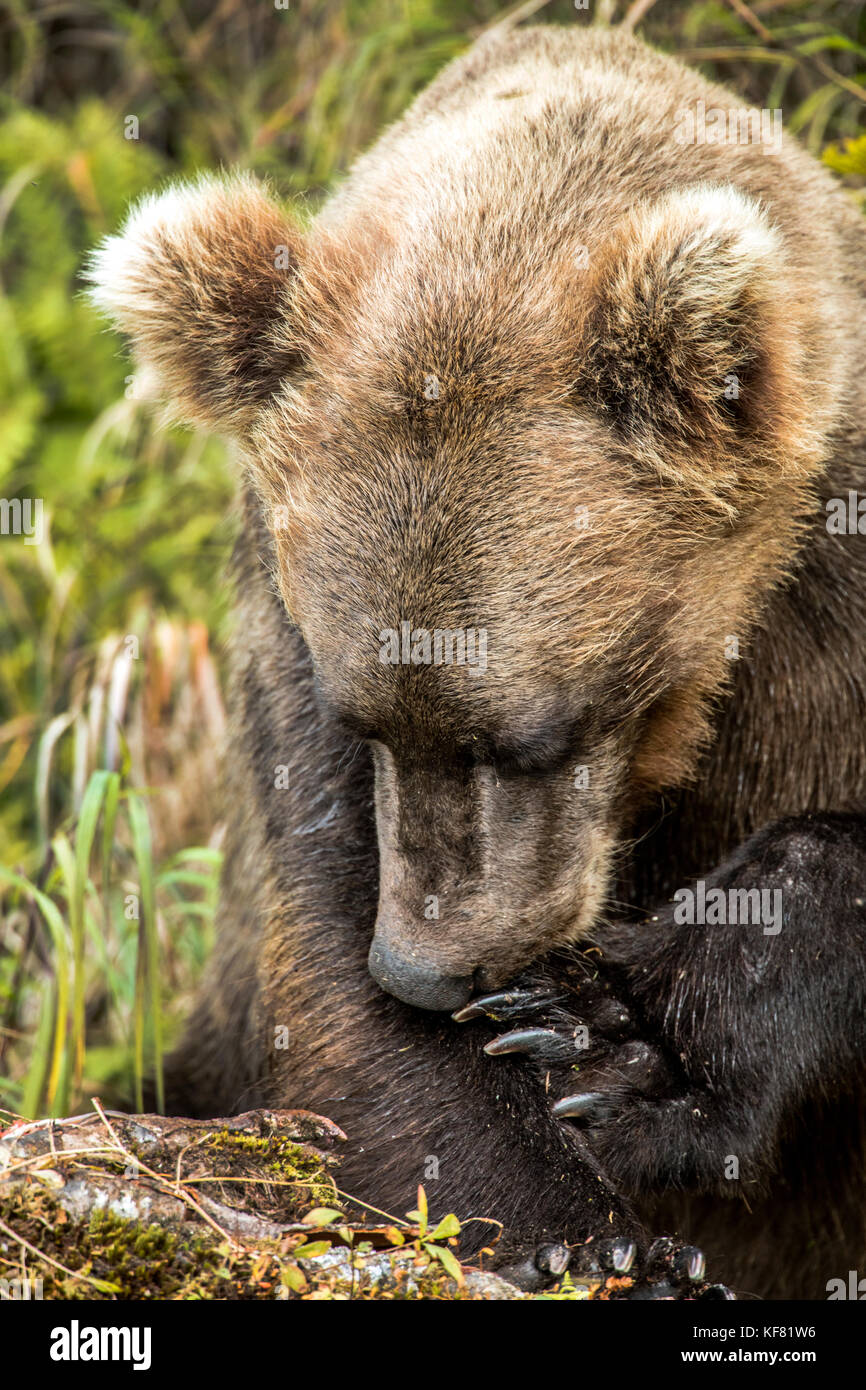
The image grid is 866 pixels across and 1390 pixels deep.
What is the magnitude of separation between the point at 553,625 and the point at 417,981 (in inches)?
42.4

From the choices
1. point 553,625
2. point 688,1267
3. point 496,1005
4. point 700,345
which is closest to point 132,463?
point 496,1005

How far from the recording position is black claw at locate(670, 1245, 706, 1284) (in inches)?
152

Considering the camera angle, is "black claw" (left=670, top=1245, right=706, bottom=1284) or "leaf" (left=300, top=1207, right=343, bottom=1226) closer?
"leaf" (left=300, top=1207, right=343, bottom=1226)

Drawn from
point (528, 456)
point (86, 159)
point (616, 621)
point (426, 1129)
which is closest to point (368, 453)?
point (528, 456)

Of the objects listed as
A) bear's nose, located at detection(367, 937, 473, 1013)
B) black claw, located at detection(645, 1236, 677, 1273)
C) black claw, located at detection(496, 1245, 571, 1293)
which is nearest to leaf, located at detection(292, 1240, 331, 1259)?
black claw, located at detection(496, 1245, 571, 1293)

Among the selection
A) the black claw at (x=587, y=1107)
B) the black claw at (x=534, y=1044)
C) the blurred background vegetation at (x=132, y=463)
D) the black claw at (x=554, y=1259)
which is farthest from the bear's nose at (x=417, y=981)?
the blurred background vegetation at (x=132, y=463)

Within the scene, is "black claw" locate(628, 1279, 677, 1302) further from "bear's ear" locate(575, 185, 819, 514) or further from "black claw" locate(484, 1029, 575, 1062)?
"bear's ear" locate(575, 185, 819, 514)

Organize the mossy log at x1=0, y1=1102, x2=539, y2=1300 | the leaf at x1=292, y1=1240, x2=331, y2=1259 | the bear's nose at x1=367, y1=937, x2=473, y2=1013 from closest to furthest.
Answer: the mossy log at x1=0, y1=1102, x2=539, y2=1300
the leaf at x1=292, y1=1240, x2=331, y2=1259
the bear's nose at x1=367, y1=937, x2=473, y2=1013

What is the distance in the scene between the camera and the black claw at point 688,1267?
3867mm

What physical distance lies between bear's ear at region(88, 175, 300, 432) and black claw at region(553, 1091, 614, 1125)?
7.45 ft

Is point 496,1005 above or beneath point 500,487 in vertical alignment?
beneath

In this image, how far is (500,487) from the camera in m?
3.81

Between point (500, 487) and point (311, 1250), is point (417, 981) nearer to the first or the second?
point (311, 1250)

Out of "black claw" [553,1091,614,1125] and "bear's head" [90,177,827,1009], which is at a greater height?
"bear's head" [90,177,827,1009]
